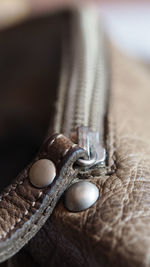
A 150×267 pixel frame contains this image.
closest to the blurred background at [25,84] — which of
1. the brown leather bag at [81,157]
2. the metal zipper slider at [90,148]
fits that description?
the brown leather bag at [81,157]

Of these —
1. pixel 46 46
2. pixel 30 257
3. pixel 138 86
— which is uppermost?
pixel 46 46

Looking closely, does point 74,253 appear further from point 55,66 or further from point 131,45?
point 131,45

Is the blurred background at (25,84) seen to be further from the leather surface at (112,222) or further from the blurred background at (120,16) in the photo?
the leather surface at (112,222)

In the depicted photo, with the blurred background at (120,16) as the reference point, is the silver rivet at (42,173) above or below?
below

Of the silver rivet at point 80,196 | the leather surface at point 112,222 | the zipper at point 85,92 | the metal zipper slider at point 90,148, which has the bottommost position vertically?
the leather surface at point 112,222

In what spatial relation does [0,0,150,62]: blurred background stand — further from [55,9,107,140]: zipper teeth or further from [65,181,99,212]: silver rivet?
[65,181,99,212]: silver rivet

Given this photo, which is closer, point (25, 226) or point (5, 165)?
point (25, 226)

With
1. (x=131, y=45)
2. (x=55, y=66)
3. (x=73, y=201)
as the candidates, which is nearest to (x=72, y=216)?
(x=73, y=201)

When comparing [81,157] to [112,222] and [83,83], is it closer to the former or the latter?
[112,222]
